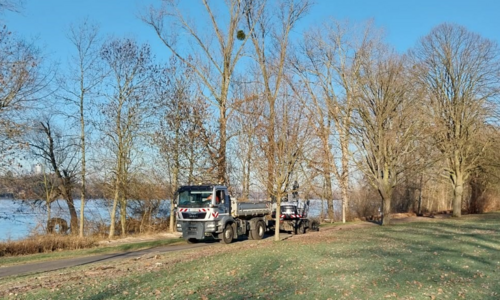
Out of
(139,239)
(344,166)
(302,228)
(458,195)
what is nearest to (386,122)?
(344,166)

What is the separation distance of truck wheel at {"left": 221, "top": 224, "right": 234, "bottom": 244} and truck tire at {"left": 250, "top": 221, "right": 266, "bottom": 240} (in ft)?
6.78

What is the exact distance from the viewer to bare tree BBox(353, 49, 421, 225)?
3108 centimetres

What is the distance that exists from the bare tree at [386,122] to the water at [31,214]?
51.9 feet

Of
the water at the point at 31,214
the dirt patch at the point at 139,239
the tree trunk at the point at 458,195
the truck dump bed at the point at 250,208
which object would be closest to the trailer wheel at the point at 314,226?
the truck dump bed at the point at 250,208

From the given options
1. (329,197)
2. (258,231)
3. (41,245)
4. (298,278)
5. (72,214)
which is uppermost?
(329,197)

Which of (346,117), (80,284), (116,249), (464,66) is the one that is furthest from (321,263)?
(464,66)

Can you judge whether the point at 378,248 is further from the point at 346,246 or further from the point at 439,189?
the point at 439,189

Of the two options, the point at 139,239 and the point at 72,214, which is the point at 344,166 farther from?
the point at 72,214

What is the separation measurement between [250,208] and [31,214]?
527 inches

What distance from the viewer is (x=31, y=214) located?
1072 inches

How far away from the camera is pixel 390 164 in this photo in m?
31.5

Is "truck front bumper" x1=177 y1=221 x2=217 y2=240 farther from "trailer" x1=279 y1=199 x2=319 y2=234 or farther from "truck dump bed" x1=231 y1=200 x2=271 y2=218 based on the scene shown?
"trailer" x1=279 y1=199 x2=319 y2=234

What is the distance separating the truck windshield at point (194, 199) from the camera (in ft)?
71.8

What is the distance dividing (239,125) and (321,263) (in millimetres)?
21205
